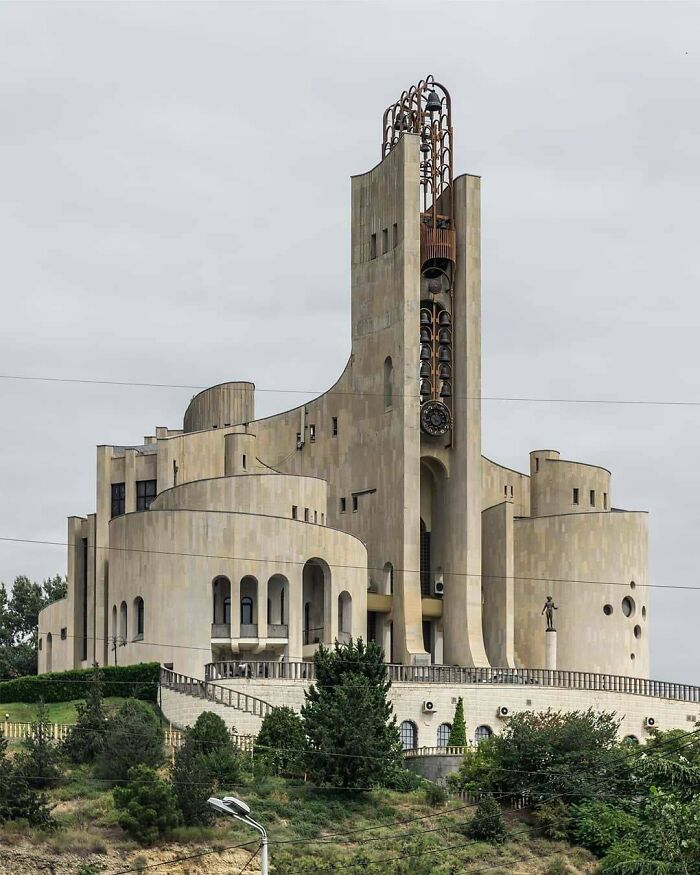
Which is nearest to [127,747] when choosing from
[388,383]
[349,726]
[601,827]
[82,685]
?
[349,726]

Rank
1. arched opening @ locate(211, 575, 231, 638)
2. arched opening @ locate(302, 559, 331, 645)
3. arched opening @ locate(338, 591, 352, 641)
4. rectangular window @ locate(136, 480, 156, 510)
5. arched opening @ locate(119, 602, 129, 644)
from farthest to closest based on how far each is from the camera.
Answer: rectangular window @ locate(136, 480, 156, 510) < arched opening @ locate(338, 591, 352, 641) < arched opening @ locate(302, 559, 331, 645) < arched opening @ locate(119, 602, 129, 644) < arched opening @ locate(211, 575, 231, 638)

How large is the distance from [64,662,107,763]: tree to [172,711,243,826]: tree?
305 cm

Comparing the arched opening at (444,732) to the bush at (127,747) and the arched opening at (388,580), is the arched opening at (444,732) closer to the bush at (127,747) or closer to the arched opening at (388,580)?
the arched opening at (388,580)

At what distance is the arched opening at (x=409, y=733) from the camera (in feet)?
279

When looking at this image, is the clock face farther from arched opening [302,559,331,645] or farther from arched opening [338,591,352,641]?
arched opening [338,591,352,641]

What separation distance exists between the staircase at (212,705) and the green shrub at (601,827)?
13.3 m

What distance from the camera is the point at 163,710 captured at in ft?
271

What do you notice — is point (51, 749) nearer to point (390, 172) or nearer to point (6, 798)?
point (6, 798)

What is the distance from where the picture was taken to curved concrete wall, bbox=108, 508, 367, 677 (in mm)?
86500

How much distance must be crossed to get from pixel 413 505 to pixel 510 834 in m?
25.0

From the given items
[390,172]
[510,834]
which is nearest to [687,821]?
[510,834]

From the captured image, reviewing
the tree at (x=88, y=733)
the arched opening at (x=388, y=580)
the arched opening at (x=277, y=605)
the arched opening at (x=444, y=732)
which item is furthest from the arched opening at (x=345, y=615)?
the tree at (x=88, y=733)

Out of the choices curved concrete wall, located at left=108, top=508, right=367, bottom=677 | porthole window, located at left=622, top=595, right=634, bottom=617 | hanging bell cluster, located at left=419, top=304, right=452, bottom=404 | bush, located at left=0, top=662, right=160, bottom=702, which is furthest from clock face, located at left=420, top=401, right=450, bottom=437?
bush, located at left=0, top=662, right=160, bottom=702

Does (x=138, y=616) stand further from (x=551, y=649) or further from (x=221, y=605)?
(x=551, y=649)
